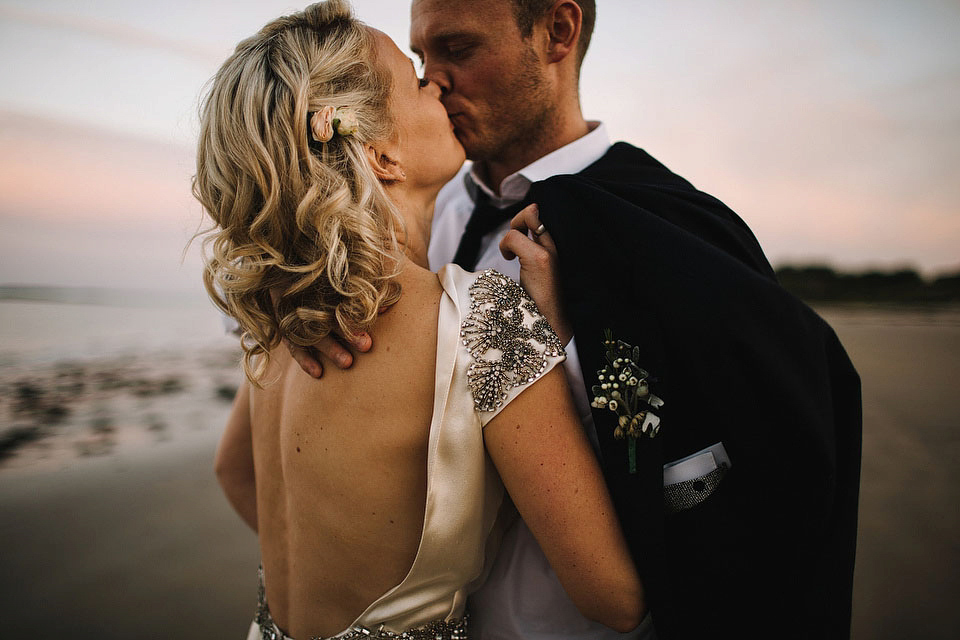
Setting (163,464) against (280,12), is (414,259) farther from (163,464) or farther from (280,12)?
(163,464)

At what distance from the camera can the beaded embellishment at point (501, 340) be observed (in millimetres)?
1135

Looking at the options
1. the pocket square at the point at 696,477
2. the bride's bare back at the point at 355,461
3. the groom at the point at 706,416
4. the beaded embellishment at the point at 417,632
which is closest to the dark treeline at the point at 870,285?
the groom at the point at 706,416

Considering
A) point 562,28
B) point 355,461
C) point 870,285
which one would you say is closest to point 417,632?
point 355,461

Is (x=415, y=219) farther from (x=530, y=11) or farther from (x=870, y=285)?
(x=870, y=285)

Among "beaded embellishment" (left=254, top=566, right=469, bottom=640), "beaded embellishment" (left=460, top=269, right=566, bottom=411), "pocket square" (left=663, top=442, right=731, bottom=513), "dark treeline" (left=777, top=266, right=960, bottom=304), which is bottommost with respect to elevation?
"dark treeline" (left=777, top=266, right=960, bottom=304)

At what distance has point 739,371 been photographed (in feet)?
3.96

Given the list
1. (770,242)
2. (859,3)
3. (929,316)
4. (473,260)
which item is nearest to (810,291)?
(929,316)

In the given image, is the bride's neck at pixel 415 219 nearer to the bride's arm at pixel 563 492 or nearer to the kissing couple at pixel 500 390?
the kissing couple at pixel 500 390

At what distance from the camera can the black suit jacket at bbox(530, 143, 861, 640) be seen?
1.21m

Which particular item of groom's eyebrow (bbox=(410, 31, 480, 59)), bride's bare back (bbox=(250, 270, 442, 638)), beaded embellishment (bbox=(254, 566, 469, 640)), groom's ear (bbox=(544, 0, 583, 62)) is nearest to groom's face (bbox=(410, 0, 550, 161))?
groom's eyebrow (bbox=(410, 31, 480, 59))

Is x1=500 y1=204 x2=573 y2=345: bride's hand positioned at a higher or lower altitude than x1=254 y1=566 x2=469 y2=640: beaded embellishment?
higher

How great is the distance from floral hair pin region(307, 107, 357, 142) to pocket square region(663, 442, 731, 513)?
3.60ft

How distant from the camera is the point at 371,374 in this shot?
1215mm

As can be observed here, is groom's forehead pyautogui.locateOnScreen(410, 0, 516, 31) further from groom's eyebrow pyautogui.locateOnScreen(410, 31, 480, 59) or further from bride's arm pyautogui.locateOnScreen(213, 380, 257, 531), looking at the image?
bride's arm pyautogui.locateOnScreen(213, 380, 257, 531)
